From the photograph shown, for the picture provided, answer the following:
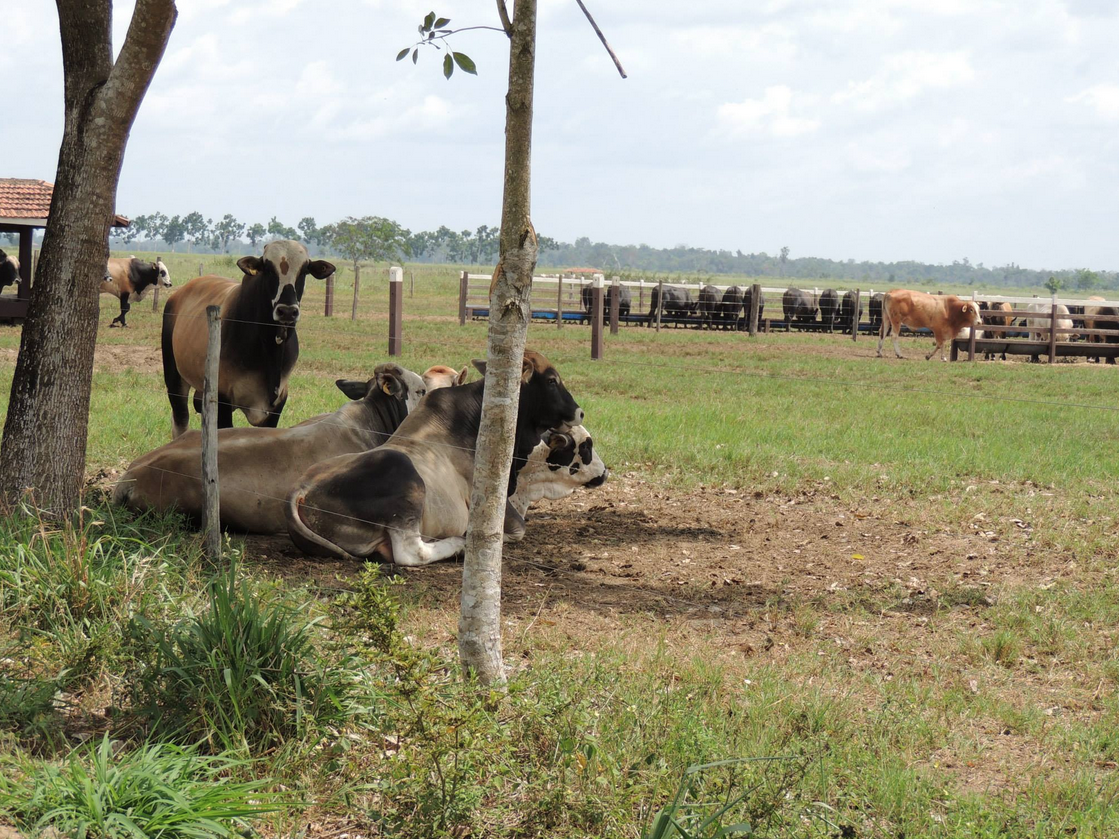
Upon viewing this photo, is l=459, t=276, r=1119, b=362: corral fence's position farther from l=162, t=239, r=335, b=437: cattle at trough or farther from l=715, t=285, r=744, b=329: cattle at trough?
l=162, t=239, r=335, b=437: cattle at trough

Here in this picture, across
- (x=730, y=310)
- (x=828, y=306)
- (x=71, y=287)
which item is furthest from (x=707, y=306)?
(x=71, y=287)

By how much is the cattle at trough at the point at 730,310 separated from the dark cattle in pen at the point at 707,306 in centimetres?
21

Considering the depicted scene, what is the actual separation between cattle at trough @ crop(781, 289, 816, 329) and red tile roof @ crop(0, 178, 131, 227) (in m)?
20.7

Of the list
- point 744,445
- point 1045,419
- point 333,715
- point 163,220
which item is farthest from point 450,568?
point 163,220

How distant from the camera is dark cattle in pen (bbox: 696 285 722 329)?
32250 millimetres

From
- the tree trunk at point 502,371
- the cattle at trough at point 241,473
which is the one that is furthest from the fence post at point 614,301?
the tree trunk at point 502,371

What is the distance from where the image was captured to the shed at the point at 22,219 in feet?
65.2

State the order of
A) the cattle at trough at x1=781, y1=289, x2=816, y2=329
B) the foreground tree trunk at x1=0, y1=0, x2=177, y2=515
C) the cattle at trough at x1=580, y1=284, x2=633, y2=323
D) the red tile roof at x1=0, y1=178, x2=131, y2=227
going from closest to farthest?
the foreground tree trunk at x1=0, y1=0, x2=177, y2=515
the red tile roof at x1=0, y1=178, x2=131, y2=227
the cattle at trough at x1=580, y1=284, x2=633, y2=323
the cattle at trough at x1=781, y1=289, x2=816, y2=329

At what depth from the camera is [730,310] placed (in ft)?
114

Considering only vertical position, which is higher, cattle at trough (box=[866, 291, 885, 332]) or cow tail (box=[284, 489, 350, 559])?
cattle at trough (box=[866, 291, 885, 332])

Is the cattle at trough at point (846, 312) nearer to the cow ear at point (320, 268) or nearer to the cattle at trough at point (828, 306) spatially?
the cattle at trough at point (828, 306)

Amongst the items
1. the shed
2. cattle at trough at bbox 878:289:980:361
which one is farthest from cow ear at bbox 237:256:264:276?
cattle at trough at bbox 878:289:980:361

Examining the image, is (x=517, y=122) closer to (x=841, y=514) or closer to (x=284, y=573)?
(x=284, y=573)

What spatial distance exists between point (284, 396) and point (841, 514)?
4.30 metres
